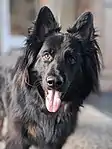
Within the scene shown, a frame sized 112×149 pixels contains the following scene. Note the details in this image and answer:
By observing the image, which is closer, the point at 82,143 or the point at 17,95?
the point at 17,95

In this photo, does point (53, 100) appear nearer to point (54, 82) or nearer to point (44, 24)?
point (54, 82)

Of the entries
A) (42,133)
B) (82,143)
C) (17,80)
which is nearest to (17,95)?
(17,80)

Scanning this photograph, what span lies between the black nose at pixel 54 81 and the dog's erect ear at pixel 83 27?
0.35 metres

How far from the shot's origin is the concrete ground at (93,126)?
2.69 meters

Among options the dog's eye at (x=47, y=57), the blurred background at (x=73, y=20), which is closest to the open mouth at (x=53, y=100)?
the dog's eye at (x=47, y=57)

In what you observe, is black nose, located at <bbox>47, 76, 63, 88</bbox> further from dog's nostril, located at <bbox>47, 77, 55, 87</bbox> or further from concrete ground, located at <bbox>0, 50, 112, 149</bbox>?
concrete ground, located at <bbox>0, 50, 112, 149</bbox>

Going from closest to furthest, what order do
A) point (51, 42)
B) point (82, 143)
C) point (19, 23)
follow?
1. point (51, 42)
2. point (82, 143)
3. point (19, 23)

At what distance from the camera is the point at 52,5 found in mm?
3713

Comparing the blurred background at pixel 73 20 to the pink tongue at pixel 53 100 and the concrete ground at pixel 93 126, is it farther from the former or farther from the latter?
the pink tongue at pixel 53 100

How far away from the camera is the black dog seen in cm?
209

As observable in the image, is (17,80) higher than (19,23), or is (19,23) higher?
(19,23)

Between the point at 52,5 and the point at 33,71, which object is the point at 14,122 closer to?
the point at 33,71

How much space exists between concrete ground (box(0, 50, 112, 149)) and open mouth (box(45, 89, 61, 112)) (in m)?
0.48

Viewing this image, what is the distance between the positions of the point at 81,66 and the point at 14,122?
0.49 metres
